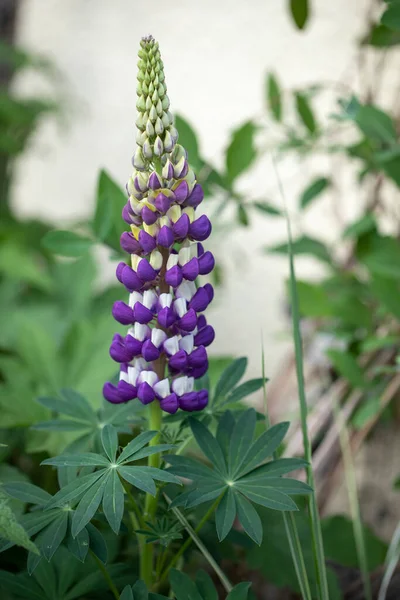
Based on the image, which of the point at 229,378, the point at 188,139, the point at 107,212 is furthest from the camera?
the point at 188,139

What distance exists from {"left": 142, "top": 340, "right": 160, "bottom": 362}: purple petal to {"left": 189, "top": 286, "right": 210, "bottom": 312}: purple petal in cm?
5

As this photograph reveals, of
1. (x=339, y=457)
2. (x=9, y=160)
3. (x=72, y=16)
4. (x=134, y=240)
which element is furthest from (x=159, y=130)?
(x=72, y=16)

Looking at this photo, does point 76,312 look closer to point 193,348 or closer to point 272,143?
point 272,143

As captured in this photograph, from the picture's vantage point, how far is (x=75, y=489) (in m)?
0.47

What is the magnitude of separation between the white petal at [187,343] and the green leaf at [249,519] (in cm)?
13

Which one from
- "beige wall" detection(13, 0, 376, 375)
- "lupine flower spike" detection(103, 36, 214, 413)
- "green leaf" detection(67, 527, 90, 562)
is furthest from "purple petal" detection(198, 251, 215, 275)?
"beige wall" detection(13, 0, 376, 375)

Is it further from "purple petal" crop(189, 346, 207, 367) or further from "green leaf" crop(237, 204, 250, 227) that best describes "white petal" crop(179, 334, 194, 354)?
"green leaf" crop(237, 204, 250, 227)

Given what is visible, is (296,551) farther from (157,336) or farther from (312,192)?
(312,192)

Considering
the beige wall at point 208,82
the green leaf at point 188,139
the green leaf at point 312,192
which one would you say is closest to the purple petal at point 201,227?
the green leaf at point 188,139

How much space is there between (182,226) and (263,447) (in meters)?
0.21

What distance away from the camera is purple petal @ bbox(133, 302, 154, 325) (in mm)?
487

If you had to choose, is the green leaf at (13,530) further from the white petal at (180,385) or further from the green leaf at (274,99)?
the green leaf at (274,99)

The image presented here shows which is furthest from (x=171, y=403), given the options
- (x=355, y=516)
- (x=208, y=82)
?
(x=208, y=82)

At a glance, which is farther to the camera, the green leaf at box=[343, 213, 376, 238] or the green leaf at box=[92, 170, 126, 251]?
the green leaf at box=[343, 213, 376, 238]
